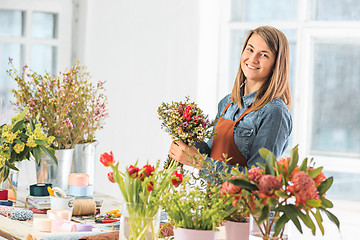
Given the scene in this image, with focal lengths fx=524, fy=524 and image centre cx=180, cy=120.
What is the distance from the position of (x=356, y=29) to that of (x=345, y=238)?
1.71 meters

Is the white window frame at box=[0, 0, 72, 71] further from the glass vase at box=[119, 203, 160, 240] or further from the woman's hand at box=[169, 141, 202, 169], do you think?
the glass vase at box=[119, 203, 160, 240]

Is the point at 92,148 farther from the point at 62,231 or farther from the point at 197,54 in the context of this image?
the point at 197,54

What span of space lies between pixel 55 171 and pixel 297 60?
253 centimetres

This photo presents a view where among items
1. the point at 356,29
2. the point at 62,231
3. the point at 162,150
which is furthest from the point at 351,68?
the point at 62,231

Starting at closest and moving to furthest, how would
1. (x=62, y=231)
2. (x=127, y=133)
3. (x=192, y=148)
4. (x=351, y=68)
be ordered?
(x=62, y=231)
(x=192, y=148)
(x=351, y=68)
(x=127, y=133)

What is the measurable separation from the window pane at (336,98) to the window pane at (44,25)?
2.45 m

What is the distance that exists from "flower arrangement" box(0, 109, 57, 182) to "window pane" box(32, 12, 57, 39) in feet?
7.54

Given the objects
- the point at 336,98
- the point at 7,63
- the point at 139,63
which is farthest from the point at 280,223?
the point at 7,63

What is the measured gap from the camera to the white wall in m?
4.65

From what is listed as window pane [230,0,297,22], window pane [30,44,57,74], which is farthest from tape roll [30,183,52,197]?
window pane [230,0,297,22]

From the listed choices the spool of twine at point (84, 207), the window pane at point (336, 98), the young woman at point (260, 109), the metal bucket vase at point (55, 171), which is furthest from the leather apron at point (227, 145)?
the window pane at point (336, 98)

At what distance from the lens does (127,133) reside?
4887 millimetres

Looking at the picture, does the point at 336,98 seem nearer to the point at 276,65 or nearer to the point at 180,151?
the point at 276,65

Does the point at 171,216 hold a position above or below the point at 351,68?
below
